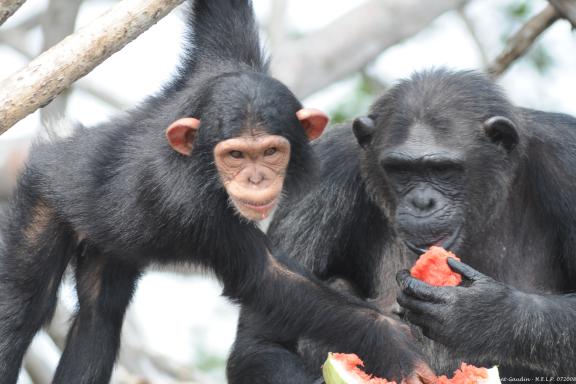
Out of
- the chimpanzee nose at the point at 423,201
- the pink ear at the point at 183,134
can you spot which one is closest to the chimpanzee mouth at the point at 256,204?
the pink ear at the point at 183,134

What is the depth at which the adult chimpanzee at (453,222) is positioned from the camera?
8.60 m

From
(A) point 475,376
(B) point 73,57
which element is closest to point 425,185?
(A) point 475,376

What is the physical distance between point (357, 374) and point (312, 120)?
198 cm

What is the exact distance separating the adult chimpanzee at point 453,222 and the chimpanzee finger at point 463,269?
2cm

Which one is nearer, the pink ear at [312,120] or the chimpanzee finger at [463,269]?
the chimpanzee finger at [463,269]

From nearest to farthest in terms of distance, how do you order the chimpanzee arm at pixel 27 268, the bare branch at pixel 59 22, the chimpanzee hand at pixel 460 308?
the chimpanzee hand at pixel 460 308
the chimpanzee arm at pixel 27 268
the bare branch at pixel 59 22

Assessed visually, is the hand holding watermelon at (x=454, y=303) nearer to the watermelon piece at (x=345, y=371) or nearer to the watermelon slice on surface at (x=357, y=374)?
the watermelon slice on surface at (x=357, y=374)

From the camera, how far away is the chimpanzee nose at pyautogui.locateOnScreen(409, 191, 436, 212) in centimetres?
853

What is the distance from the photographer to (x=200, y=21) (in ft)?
32.3

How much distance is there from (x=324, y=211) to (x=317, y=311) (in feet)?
3.69

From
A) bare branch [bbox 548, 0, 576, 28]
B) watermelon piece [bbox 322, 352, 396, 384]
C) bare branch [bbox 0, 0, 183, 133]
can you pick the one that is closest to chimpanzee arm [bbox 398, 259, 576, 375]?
watermelon piece [bbox 322, 352, 396, 384]

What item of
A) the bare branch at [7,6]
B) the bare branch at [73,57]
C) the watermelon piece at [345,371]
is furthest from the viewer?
the watermelon piece at [345,371]

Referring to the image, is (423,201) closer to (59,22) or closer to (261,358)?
(261,358)

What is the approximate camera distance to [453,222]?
8602 millimetres
